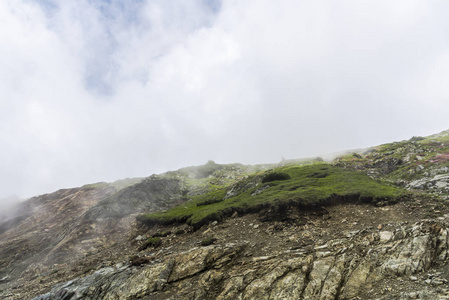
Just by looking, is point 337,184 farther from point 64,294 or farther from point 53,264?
point 53,264

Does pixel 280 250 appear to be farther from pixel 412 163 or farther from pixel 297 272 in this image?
pixel 412 163

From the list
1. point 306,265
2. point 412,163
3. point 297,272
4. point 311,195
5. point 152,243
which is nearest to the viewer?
point 297,272

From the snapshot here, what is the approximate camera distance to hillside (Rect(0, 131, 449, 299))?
574 inches

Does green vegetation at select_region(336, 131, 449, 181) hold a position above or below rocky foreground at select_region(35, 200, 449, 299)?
above

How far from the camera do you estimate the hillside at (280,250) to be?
14.6 m

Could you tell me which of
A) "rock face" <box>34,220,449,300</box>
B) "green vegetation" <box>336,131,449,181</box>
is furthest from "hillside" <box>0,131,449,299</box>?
"green vegetation" <box>336,131,449,181</box>

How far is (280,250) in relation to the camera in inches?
747

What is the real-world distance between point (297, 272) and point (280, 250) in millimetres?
3189

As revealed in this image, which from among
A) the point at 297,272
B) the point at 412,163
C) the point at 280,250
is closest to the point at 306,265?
the point at 297,272

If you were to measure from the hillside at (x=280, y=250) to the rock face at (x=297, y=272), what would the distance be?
2.8 inches

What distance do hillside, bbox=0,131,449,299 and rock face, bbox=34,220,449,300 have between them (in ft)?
0.24

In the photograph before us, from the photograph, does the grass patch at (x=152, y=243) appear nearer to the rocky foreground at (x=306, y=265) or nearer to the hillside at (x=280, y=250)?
the hillside at (x=280, y=250)

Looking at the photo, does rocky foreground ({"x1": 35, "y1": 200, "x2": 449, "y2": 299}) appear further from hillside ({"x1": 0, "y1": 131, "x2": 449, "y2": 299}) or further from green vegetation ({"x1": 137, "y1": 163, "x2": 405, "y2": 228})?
green vegetation ({"x1": 137, "y1": 163, "x2": 405, "y2": 228})

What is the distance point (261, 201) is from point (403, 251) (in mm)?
16861
